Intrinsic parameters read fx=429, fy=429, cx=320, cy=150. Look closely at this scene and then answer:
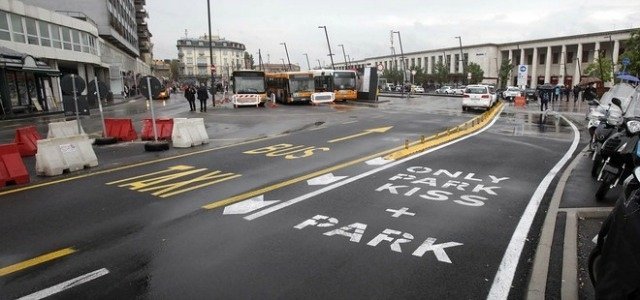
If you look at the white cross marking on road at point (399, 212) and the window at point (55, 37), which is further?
the window at point (55, 37)

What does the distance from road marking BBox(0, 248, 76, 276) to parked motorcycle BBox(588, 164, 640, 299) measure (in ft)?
17.8

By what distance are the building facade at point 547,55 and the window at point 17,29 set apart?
2085 inches

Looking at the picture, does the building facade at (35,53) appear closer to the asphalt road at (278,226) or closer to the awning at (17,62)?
the awning at (17,62)

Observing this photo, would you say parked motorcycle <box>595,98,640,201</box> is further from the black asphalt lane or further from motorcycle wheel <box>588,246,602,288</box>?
the black asphalt lane

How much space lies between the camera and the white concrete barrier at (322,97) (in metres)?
34.4

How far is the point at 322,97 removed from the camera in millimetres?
34906

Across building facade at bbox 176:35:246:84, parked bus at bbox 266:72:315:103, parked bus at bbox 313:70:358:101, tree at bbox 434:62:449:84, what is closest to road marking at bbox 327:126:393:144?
parked bus at bbox 266:72:315:103

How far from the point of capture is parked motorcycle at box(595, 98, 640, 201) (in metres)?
6.31

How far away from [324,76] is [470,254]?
31749 mm

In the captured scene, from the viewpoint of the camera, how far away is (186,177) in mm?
8992

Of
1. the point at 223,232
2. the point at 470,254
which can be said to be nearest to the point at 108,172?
the point at 223,232

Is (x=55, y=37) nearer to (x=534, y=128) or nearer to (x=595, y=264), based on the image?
(x=534, y=128)

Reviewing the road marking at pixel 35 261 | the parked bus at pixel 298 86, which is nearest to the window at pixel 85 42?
the parked bus at pixel 298 86

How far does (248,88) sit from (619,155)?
28.7 m
